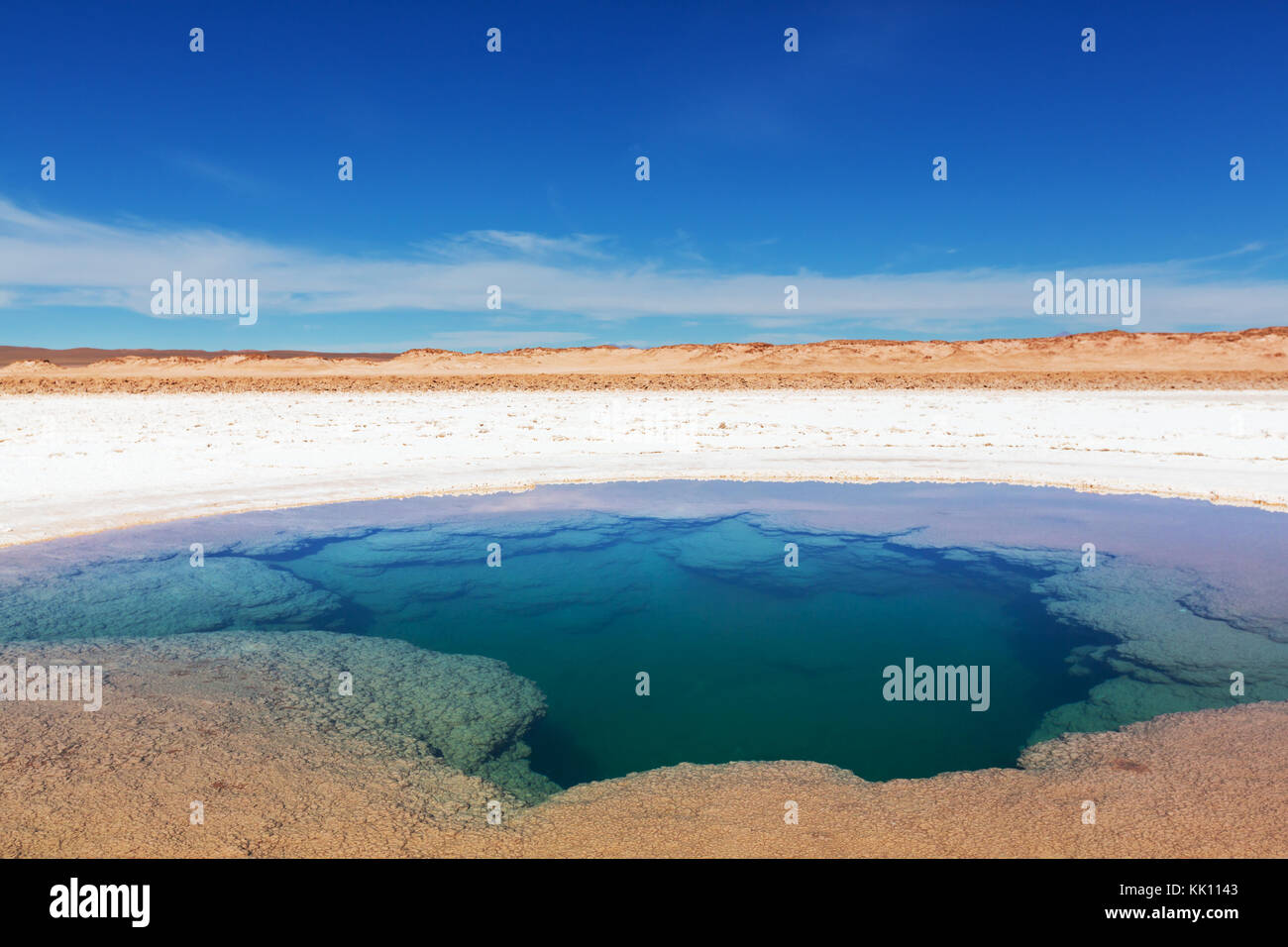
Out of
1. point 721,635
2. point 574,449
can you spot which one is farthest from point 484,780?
point 574,449

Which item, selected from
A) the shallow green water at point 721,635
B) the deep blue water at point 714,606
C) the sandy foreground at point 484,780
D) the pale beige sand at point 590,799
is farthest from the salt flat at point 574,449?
the pale beige sand at point 590,799

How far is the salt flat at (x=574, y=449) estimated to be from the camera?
11.1 meters

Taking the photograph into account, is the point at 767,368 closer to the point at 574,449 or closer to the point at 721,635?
the point at 574,449

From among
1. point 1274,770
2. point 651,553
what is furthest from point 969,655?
point 651,553

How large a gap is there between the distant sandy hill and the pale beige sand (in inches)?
1444

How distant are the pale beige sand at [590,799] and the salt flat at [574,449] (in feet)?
19.0

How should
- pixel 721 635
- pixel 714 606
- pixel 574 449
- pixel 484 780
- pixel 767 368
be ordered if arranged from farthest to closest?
pixel 767 368, pixel 574 449, pixel 714 606, pixel 721 635, pixel 484 780

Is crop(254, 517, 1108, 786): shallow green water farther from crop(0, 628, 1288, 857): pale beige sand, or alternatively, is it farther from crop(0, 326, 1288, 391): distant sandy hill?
crop(0, 326, 1288, 391): distant sandy hill

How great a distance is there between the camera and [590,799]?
3.79 m

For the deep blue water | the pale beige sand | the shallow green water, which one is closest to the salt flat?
the deep blue water

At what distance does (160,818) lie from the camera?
3436 mm

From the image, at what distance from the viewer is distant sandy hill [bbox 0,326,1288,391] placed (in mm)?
42500

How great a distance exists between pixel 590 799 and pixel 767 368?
61.3 meters

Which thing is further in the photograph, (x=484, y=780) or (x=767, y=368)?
(x=767, y=368)
